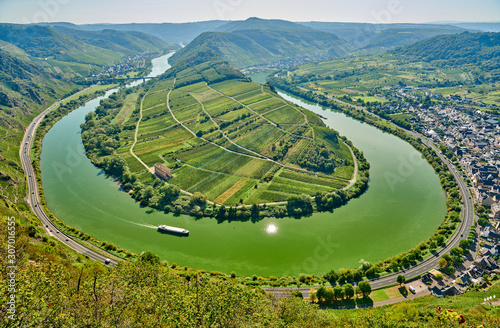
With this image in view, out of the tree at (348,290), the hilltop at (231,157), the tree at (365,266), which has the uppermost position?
the hilltop at (231,157)

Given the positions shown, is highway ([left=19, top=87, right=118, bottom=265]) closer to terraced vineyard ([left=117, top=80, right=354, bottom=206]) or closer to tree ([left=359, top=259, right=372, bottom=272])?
terraced vineyard ([left=117, top=80, right=354, bottom=206])

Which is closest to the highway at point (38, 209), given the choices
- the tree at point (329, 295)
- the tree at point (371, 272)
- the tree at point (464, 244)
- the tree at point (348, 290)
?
the tree at point (329, 295)

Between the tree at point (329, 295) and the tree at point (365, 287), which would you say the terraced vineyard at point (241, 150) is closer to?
the tree at point (329, 295)

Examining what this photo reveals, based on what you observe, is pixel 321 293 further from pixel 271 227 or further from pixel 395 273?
pixel 271 227

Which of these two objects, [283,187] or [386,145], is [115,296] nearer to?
[283,187]

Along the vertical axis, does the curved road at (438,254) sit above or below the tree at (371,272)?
below
